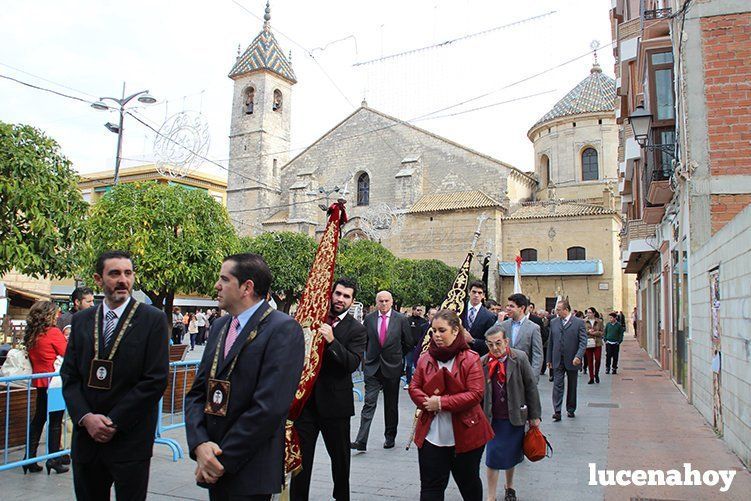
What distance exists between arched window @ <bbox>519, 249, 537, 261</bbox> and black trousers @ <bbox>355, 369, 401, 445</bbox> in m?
30.4

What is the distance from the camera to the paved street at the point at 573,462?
5.29 metres

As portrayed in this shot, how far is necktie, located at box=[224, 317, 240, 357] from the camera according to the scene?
2847 millimetres

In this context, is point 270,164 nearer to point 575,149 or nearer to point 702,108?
point 575,149

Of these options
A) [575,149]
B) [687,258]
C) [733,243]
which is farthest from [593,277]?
[733,243]

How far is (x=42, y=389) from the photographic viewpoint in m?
5.95

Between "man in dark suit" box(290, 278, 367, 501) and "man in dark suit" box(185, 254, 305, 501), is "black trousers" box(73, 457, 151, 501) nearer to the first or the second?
"man in dark suit" box(185, 254, 305, 501)

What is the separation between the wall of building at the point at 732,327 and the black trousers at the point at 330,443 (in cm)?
426

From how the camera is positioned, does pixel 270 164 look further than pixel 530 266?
Yes

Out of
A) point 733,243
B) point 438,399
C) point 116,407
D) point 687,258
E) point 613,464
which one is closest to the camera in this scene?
point 116,407

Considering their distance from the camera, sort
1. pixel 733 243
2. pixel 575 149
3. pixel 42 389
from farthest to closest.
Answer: pixel 575 149
pixel 733 243
pixel 42 389

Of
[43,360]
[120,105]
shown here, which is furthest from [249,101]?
[43,360]

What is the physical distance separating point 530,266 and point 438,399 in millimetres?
32693

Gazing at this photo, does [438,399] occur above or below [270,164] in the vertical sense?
below

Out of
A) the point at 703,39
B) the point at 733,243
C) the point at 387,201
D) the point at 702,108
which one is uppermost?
the point at 387,201
